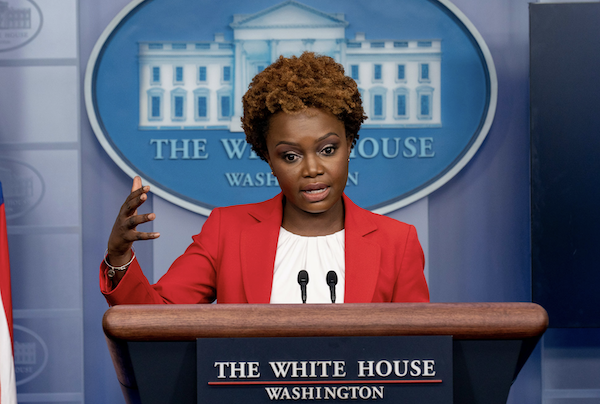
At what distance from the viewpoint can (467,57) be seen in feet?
7.54

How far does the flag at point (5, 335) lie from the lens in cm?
193

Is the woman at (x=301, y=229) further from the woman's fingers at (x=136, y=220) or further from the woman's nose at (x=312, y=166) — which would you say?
the woman's fingers at (x=136, y=220)

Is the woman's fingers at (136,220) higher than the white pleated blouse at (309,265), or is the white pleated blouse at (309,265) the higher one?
the woman's fingers at (136,220)

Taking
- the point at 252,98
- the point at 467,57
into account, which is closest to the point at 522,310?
the point at 252,98

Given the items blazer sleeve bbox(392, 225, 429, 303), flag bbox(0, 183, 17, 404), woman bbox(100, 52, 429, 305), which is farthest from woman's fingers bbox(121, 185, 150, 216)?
flag bbox(0, 183, 17, 404)

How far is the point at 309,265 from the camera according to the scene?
1.27 meters

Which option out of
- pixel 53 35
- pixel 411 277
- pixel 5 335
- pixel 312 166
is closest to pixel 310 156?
pixel 312 166

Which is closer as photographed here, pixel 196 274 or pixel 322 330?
pixel 322 330

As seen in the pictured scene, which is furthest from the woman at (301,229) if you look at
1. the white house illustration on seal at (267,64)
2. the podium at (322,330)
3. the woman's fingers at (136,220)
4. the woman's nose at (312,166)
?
the white house illustration on seal at (267,64)

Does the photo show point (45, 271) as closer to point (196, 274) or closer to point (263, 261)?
point (196, 274)

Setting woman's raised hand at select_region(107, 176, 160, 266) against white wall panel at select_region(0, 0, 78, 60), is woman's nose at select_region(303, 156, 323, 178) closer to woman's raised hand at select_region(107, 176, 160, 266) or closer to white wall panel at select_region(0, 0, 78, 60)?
woman's raised hand at select_region(107, 176, 160, 266)

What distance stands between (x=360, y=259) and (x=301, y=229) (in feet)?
0.60

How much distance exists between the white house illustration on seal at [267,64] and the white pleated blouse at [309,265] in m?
1.11

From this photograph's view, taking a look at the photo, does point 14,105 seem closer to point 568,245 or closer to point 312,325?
point 312,325
